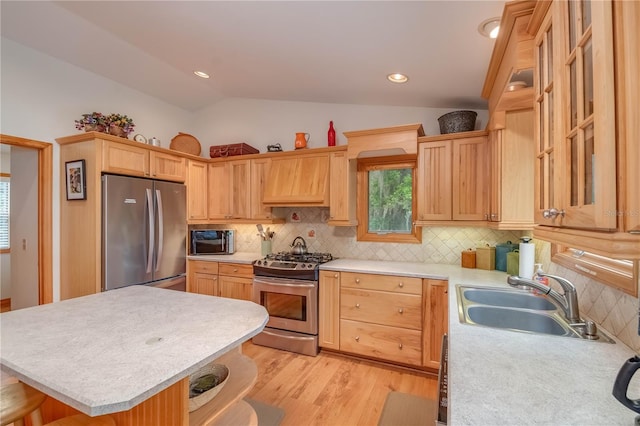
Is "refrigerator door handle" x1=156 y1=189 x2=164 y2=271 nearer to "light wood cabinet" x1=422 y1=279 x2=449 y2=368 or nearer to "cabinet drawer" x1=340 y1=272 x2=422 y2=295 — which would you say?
"cabinet drawer" x1=340 y1=272 x2=422 y2=295

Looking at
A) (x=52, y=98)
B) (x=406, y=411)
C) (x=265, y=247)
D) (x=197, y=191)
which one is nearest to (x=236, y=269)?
(x=265, y=247)

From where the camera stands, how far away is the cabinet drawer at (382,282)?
2.55m

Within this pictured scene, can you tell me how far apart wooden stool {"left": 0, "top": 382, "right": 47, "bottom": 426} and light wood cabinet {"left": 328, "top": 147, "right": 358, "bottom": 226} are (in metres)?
2.48

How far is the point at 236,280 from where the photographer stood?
10.9 ft

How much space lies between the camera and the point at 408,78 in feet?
7.83

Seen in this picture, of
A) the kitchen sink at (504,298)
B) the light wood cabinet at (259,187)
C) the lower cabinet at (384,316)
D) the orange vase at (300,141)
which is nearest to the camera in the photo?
A: the kitchen sink at (504,298)

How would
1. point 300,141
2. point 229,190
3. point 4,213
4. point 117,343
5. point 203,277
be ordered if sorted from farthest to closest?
point 4,213 → point 229,190 → point 203,277 → point 300,141 → point 117,343

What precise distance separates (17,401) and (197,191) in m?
2.86

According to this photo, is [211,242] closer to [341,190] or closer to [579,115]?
[341,190]

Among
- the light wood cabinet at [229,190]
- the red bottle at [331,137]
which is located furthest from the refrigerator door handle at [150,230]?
the red bottle at [331,137]

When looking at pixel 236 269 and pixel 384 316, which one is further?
pixel 236 269

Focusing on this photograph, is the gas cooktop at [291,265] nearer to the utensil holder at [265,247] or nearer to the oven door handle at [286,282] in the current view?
the oven door handle at [286,282]

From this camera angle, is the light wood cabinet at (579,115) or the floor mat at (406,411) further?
the floor mat at (406,411)

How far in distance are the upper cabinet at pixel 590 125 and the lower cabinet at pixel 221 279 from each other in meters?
2.86
